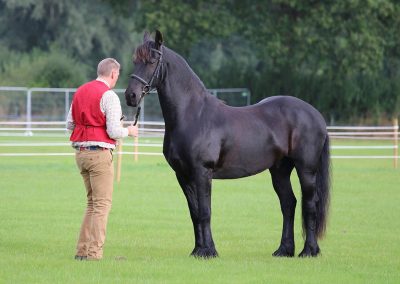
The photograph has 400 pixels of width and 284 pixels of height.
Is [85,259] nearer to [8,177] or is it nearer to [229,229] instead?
[229,229]

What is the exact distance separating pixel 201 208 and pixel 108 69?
5.61 feet

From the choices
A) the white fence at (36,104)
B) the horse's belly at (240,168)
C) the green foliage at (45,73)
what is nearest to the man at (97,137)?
the horse's belly at (240,168)

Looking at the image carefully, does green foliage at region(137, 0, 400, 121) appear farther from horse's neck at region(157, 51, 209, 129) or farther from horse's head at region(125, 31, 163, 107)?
horse's head at region(125, 31, 163, 107)

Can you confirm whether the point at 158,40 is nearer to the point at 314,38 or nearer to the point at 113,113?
the point at 113,113

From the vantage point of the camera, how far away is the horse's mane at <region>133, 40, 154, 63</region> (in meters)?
9.66

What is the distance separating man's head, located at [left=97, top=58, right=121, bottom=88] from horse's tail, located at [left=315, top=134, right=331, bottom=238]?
266 centimetres

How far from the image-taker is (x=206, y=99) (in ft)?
33.3

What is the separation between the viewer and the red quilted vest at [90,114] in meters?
9.35

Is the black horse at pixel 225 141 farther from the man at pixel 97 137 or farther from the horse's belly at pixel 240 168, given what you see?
the man at pixel 97 137

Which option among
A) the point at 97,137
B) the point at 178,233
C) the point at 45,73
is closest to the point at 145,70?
the point at 97,137

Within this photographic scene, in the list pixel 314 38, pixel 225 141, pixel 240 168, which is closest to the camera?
pixel 225 141

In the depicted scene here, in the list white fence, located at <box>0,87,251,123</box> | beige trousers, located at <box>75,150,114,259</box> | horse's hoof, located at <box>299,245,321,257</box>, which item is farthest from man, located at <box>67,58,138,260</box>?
white fence, located at <box>0,87,251,123</box>

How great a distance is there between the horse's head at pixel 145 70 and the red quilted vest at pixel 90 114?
273mm

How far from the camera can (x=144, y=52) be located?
9672mm
